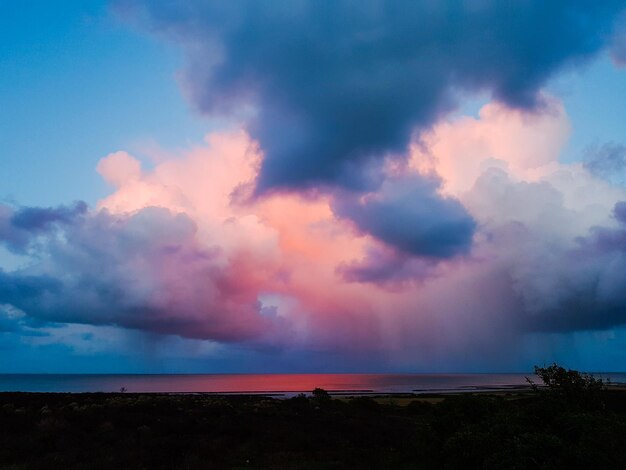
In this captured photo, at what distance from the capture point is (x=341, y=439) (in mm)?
30625

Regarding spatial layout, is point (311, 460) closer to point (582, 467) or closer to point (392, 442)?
point (392, 442)

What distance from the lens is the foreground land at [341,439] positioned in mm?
13797

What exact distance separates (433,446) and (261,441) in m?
13.6

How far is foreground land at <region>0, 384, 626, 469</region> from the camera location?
13797 millimetres

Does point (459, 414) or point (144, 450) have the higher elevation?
point (459, 414)

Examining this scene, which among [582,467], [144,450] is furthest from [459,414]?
[144,450]

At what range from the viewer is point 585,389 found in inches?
736

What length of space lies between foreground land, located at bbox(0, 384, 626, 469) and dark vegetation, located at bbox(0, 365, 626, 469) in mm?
43

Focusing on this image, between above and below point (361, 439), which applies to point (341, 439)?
above

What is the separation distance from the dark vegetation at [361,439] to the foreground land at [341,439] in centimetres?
4

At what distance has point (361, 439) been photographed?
103 ft

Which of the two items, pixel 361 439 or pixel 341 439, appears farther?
pixel 361 439

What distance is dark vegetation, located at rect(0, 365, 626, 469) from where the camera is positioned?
545 inches

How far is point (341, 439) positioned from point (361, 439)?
167 centimetres
